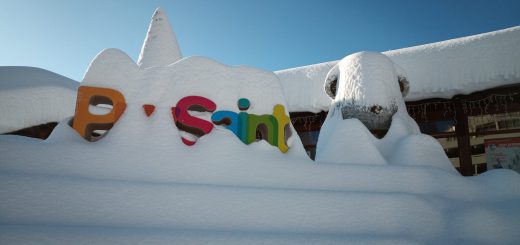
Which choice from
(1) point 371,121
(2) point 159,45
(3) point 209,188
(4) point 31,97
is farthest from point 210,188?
(4) point 31,97

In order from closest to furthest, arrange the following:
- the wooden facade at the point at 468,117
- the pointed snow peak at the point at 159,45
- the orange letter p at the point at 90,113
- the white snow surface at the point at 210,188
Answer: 1. the white snow surface at the point at 210,188
2. the orange letter p at the point at 90,113
3. the pointed snow peak at the point at 159,45
4. the wooden facade at the point at 468,117

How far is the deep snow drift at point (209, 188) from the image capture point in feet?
7.26

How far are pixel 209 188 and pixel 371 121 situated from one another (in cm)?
285

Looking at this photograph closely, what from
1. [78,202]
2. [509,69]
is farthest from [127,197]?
[509,69]

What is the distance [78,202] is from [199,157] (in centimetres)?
98

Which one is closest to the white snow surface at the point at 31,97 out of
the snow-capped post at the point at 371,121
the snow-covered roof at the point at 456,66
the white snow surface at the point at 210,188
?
the white snow surface at the point at 210,188

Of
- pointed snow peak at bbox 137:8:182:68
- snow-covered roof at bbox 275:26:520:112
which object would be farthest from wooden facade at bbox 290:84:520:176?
pointed snow peak at bbox 137:8:182:68

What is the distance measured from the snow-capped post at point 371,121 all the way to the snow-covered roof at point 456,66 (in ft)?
5.60

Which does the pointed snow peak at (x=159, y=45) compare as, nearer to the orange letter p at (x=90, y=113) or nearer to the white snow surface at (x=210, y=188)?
the white snow surface at (x=210, y=188)

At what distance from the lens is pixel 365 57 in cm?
476

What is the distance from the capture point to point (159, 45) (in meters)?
5.73

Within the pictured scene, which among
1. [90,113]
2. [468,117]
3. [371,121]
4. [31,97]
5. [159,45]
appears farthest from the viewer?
[468,117]

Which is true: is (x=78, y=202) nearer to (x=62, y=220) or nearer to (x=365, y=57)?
(x=62, y=220)

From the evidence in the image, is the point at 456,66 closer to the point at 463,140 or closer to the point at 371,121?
the point at 463,140
